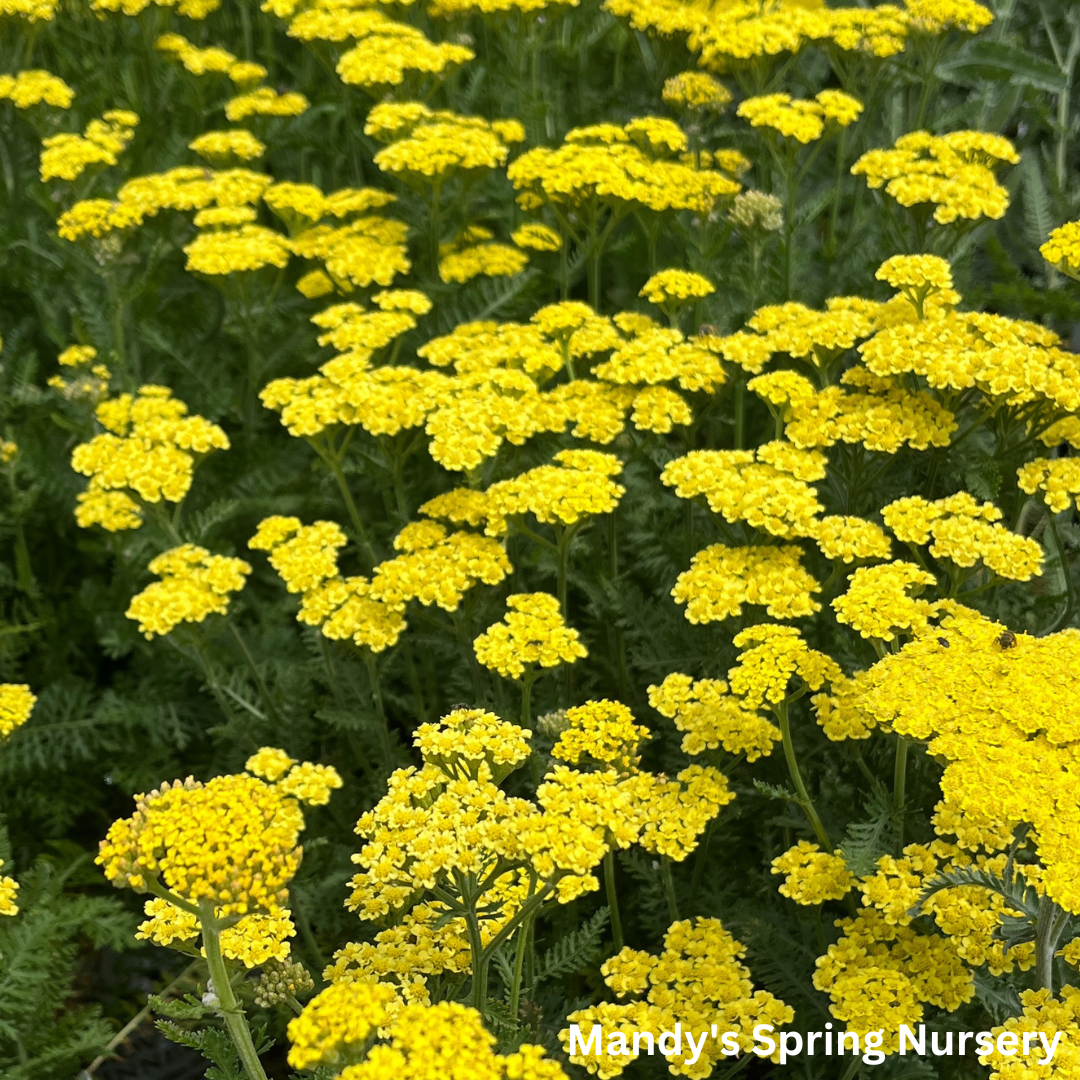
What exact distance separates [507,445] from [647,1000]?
1.92 metres

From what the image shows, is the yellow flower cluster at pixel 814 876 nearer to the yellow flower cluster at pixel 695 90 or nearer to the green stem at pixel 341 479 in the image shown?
the green stem at pixel 341 479

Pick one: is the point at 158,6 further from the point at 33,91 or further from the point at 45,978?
the point at 45,978

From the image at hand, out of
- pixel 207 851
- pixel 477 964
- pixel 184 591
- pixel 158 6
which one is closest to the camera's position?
pixel 207 851

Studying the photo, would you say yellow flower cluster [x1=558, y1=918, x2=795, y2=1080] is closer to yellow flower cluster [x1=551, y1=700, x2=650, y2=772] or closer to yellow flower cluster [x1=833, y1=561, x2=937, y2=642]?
yellow flower cluster [x1=551, y1=700, x2=650, y2=772]

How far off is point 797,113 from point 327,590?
2265mm

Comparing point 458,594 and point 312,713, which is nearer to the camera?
point 458,594

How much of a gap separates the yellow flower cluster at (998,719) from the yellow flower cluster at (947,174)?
59.5 inches

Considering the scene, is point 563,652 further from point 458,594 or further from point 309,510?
point 309,510

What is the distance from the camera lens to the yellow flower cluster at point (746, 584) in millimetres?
2738

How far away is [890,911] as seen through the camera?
2244 millimetres

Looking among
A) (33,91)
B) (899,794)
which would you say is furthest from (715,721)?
(33,91)

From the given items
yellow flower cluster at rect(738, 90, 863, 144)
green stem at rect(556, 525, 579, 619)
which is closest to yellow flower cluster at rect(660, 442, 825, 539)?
green stem at rect(556, 525, 579, 619)

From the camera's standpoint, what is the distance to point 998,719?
216 cm

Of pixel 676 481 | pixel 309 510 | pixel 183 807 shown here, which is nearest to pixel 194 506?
pixel 309 510
